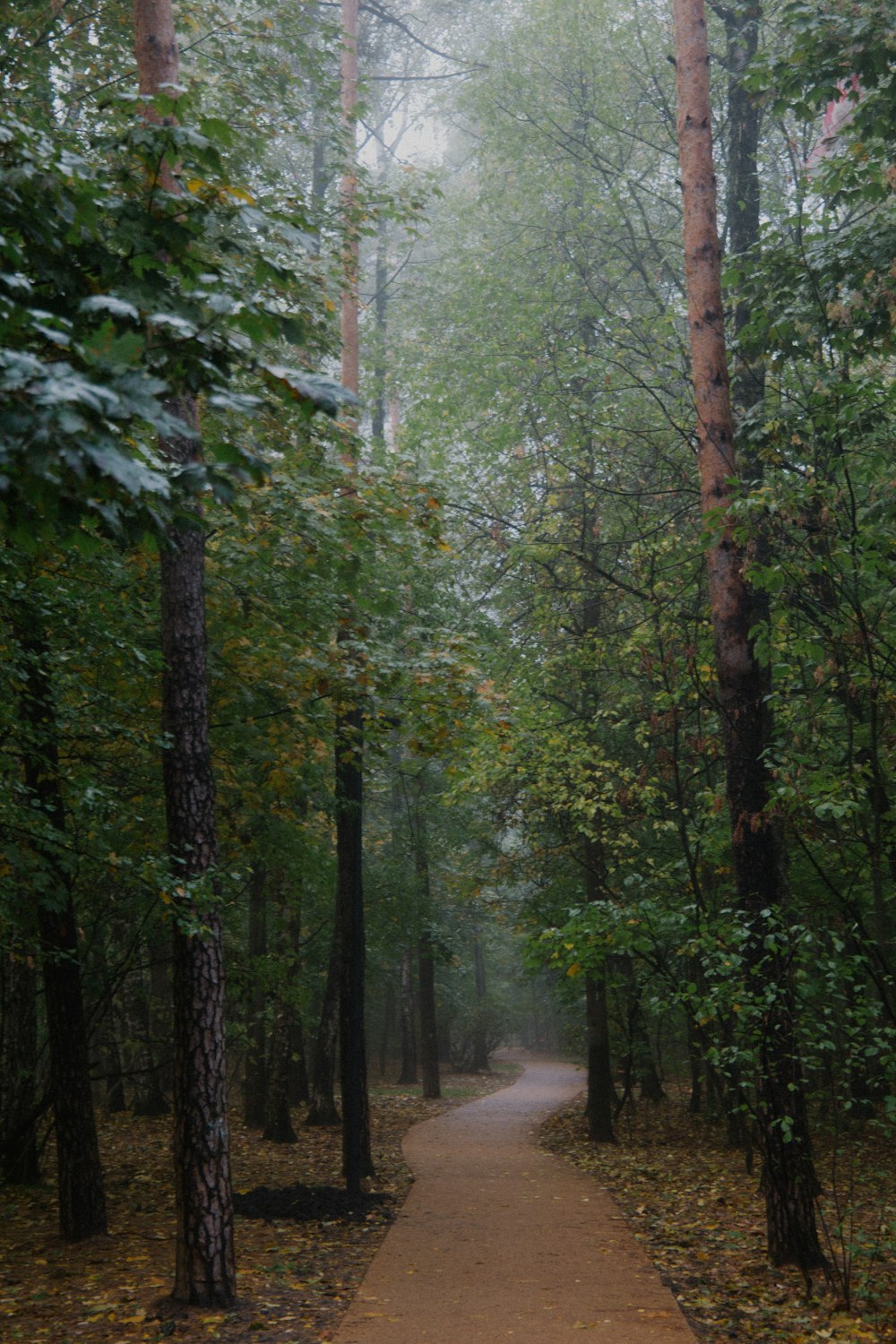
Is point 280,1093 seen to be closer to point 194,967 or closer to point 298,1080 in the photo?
point 298,1080

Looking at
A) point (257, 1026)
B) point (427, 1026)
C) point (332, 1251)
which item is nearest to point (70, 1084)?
point (332, 1251)

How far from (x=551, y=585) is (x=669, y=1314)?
358 inches

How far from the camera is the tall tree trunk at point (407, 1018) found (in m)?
26.7

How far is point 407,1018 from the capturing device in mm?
27875

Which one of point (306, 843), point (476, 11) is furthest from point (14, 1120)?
point (476, 11)

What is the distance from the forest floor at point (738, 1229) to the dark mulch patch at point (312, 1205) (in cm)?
251

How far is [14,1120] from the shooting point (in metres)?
10.8

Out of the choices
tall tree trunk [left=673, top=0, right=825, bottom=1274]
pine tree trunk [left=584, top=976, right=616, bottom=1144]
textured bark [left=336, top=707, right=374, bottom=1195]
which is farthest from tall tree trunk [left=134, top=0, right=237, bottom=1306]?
pine tree trunk [left=584, top=976, right=616, bottom=1144]

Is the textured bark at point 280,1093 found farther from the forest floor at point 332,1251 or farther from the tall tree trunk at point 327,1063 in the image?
the tall tree trunk at point 327,1063

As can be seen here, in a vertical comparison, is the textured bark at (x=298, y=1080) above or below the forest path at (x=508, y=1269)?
below

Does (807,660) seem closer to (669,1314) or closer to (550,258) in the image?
(669,1314)

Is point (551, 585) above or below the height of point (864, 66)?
below

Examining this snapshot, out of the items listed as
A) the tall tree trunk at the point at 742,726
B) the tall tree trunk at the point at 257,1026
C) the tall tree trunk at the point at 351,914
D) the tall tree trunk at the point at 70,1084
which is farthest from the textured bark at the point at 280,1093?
the tall tree trunk at the point at 742,726

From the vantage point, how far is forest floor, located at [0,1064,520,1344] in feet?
20.0
